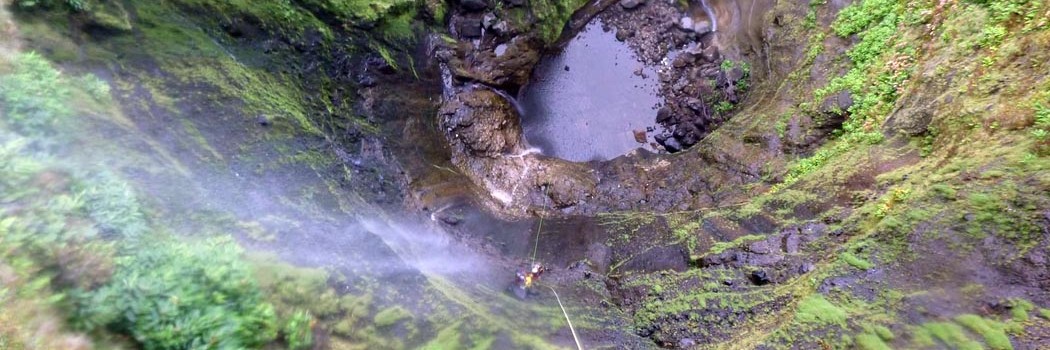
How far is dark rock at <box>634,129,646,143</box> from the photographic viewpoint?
1313 cm

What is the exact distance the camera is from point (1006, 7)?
787cm

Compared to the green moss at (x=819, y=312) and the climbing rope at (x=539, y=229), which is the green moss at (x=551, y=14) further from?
the green moss at (x=819, y=312)

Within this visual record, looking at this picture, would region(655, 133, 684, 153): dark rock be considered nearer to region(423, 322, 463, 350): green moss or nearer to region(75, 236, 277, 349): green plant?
region(423, 322, 463, 350): green moss

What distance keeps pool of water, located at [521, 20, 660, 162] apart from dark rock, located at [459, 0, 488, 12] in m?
2.19

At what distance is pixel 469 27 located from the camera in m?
12.6

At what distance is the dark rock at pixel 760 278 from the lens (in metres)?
7.73

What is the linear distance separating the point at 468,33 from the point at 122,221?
28.7 ft

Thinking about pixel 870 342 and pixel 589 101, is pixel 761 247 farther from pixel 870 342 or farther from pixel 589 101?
pixel 589 101

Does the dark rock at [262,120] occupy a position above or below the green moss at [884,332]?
above

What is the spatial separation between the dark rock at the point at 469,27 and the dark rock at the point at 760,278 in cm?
830

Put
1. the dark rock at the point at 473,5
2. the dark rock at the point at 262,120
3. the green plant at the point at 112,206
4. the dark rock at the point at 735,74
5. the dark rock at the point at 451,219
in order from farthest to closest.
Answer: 1. the dark rock at the point at 735,74
2. the dark rock at the point at 473,5
3. the dark rock at the point at 451,219
4. the dark rock at the point at 262,120
5. the green plant at the point at 112,206

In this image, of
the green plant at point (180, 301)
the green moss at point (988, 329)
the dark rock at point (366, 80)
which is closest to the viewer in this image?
the green plant at point (180, 301)

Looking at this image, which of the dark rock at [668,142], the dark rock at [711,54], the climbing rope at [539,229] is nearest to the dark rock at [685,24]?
the dark rock at [711,54]

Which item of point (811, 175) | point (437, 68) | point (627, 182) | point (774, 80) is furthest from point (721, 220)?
point (437, 68)
